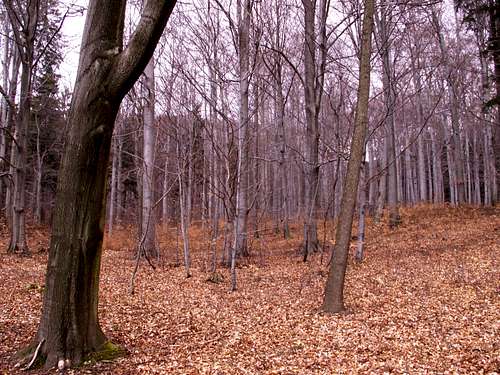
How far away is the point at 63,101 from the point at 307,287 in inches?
787

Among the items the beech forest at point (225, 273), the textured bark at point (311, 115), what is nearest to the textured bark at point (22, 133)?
the beech forest at point (225, 273)

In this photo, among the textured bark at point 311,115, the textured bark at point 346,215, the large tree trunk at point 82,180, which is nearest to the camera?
the large tree trunk at point 82,180

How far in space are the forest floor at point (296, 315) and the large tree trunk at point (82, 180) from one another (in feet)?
1.49

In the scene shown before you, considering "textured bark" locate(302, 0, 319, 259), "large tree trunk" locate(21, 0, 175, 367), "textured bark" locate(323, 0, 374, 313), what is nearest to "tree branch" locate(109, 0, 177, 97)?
"large tree trunk" locate(21, 0, 175, 367)

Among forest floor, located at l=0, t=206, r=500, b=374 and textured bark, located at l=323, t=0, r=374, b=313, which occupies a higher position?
textured bark, located at l=323, t=0, r=374, b=313

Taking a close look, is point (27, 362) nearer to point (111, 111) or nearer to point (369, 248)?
point (111, 111)

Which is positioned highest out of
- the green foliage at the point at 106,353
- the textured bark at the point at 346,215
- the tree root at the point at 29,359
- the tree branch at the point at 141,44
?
the tree branch at the point at 141,44

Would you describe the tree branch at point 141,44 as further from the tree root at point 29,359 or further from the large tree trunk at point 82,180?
the tree root at point 29,359

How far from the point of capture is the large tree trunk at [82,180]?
426 cm

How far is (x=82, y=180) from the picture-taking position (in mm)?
4320

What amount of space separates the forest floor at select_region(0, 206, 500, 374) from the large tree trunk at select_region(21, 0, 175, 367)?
17.9 inches

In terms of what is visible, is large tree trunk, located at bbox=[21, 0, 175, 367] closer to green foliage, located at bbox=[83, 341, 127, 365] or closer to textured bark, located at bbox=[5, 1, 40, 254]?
green foliage, located at bbox=[83, 341, 127, 365]

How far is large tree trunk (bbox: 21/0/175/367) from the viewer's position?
14.0 ft

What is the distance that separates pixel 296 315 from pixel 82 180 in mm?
3900
